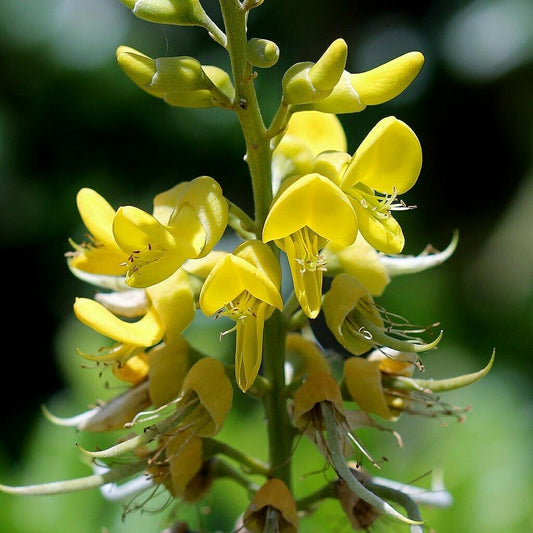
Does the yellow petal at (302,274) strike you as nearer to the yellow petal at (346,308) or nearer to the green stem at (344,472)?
the yellow petal at (346,308)

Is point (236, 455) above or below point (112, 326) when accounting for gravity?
below

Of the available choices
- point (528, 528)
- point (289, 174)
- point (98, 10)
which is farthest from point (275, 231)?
point (98, 10)

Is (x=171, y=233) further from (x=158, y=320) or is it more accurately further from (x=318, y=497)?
(x=318, y=497)

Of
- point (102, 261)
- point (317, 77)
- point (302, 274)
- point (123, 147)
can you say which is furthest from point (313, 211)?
point (123, 147)

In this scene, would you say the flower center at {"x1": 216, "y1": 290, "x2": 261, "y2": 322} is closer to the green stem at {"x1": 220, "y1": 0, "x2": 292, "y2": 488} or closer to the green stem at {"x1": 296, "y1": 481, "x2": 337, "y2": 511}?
the green stem at {"x1": 220, "y1": 0, "x2": 292, "y2": 488}

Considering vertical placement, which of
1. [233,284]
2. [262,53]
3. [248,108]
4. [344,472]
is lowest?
[344,472]

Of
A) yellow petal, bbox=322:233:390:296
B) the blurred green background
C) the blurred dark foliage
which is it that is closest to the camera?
yellow petal, bbox=322:233:390:296

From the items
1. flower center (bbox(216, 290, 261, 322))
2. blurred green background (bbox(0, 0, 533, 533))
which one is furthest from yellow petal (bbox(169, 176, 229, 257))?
blurred green background (bbox(0, 0, 533, 533))
